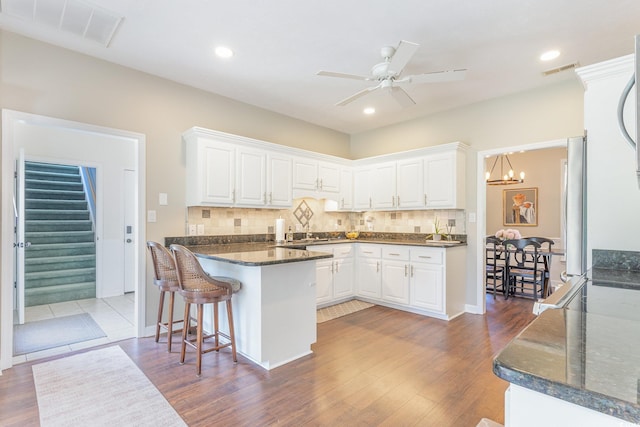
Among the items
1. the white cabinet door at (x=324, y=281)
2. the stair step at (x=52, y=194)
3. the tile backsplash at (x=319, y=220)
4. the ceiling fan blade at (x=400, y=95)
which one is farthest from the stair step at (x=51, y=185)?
the ceiling fan blade at (x=400, y=95)

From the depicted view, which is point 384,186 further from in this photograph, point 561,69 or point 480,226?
point 561,69

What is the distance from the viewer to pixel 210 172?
11.9 ft

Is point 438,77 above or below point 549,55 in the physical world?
below

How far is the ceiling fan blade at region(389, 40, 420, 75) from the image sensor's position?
2252 mm

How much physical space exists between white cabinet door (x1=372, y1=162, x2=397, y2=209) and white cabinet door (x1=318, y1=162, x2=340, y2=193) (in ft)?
1.90

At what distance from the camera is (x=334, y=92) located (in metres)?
3.92

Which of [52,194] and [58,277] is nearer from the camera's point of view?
[58,277]

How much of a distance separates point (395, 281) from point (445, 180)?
4.88 feet

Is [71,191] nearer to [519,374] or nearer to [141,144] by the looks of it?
[141,144]

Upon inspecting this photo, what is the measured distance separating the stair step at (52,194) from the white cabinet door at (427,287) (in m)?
6.18

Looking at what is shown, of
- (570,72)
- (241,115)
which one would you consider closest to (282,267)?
(241,115)

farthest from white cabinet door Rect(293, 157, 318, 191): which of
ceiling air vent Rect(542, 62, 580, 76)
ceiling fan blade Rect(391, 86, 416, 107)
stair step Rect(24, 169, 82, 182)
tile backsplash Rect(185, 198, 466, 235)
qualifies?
stair step Rect(24, 169, 82, 182)

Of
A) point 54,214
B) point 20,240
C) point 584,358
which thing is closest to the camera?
point 584,358

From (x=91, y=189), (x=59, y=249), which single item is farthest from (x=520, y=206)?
(x=59, y=249)
